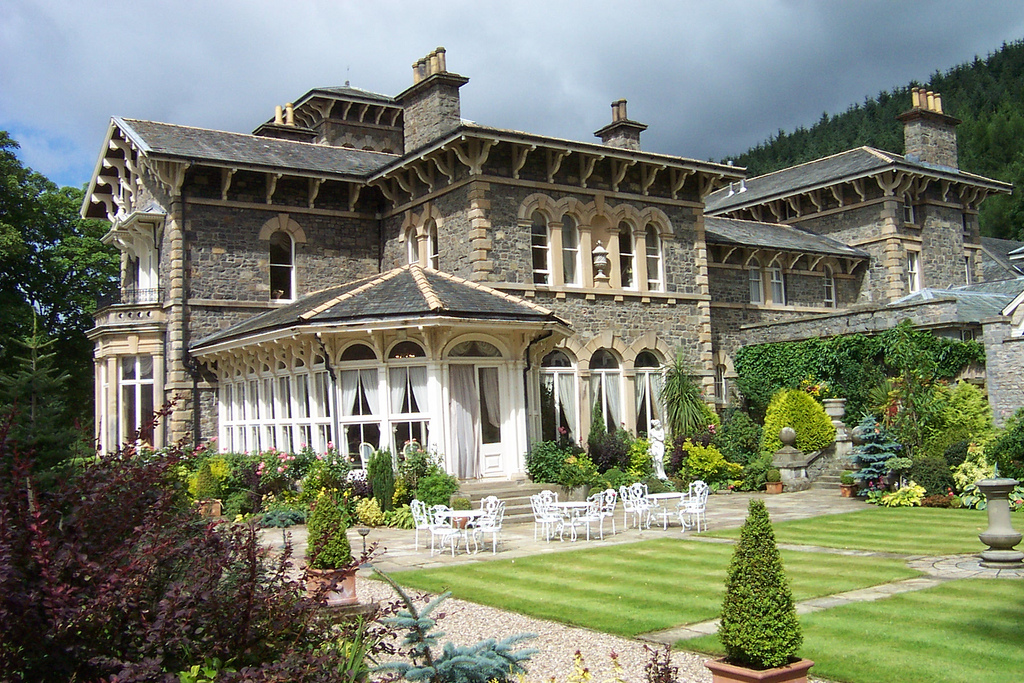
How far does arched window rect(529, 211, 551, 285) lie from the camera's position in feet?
69.5

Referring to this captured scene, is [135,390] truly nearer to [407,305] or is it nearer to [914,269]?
[407,305]

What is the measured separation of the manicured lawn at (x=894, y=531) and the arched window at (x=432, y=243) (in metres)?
10.3

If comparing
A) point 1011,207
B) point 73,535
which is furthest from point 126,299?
point 1011,207

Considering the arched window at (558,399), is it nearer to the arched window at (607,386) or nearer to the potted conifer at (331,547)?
the arched window at (607,386)

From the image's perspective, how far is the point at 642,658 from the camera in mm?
7262

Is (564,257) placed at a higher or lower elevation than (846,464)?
higher

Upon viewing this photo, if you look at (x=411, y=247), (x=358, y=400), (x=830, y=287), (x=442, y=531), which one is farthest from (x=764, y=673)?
(x=830, y=287)

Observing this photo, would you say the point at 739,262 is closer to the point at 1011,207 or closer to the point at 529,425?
the point at 529,425

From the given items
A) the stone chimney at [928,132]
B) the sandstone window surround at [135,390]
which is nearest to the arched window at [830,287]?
the stone chimney at [928,132]

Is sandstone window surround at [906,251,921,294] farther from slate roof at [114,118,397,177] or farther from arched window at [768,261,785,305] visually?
slate roof at [114,118,397,177]

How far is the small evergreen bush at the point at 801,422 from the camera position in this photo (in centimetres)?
2148

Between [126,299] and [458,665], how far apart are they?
2120 cm

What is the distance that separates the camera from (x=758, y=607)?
5.52 meters

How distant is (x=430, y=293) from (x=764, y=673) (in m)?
12.6
